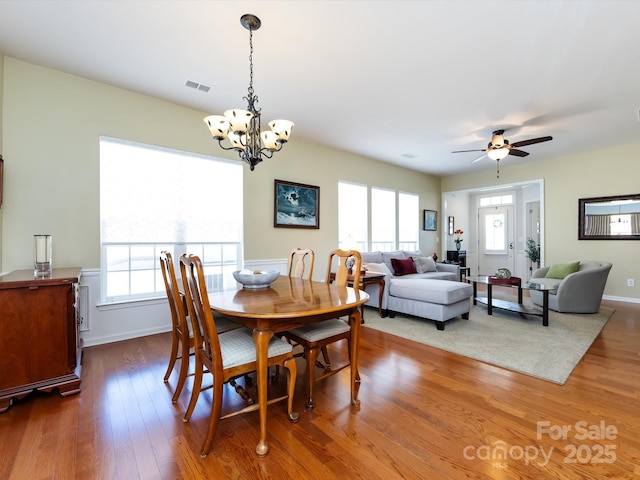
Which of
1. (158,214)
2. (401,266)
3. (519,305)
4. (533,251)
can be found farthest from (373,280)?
(533,251)

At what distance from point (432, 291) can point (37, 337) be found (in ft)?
12.5

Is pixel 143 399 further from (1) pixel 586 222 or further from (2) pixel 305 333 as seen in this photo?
(1) pixel 586 222

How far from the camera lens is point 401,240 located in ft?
22.4

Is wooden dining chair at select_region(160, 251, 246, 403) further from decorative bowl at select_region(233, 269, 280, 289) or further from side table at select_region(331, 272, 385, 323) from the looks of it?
side table at select_region(331, 272, 385, 323)

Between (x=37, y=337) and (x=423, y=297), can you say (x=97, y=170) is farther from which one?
(x=423, y=297)

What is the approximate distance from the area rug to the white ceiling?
8.94 ft

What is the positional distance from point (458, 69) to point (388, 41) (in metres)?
0.86

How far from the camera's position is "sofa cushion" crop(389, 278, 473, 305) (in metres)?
3.67

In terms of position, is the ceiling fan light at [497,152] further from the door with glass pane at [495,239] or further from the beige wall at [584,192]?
the door with glass pane at [495,239]

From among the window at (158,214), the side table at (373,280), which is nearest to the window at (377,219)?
the side table at (373,280)

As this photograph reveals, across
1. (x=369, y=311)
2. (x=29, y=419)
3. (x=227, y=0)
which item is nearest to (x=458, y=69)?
(x=227, y=0)

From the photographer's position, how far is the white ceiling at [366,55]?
84.3 inches

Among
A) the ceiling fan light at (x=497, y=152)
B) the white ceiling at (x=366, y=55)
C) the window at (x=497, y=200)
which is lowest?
the window at (x=497, y=200)

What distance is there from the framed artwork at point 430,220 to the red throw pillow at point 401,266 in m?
2.26
